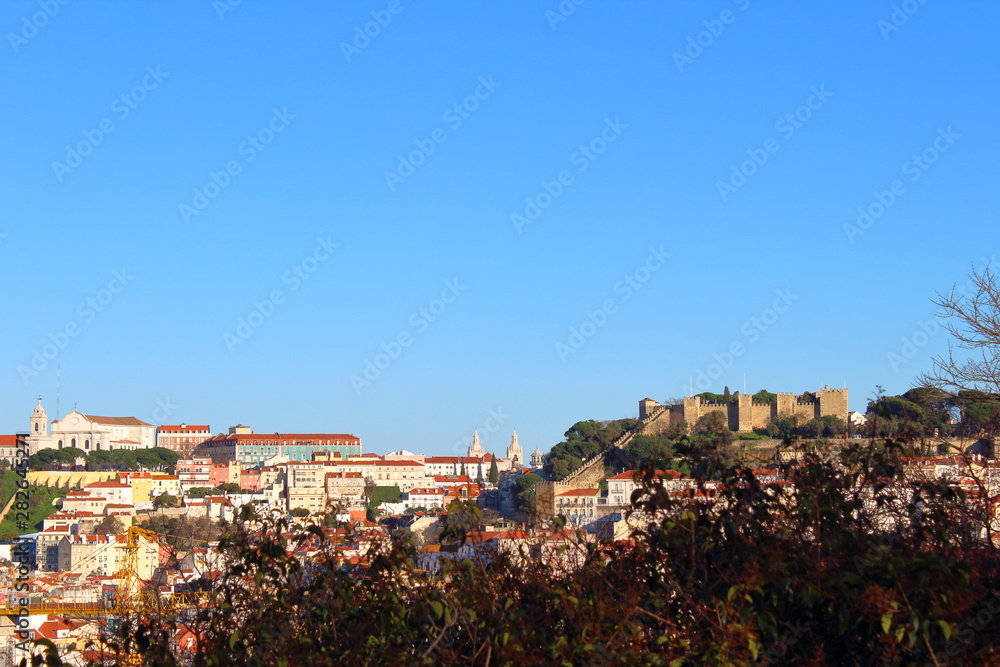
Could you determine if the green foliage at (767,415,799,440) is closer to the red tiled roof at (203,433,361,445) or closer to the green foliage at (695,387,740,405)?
the green foliage at (695,387,740,405)

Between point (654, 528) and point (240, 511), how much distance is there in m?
1.51

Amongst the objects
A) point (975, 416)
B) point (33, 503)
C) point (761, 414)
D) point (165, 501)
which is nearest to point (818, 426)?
point (761, 414)

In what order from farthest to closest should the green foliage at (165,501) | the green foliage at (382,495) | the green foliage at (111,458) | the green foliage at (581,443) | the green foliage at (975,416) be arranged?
the green foliage at (111,458), the green foliage at (382,495), the green foliage at (165,501), the green foliage at (581,443), the green foliage at (975,416)

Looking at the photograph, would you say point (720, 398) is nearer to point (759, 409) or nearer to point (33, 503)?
point (759, 409)

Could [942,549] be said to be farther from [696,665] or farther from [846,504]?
[696,665]

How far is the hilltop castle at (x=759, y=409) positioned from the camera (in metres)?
52.8

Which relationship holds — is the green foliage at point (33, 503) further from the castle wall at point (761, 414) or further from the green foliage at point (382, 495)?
the castle wall at point (761, 414)

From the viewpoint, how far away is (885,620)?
10.4 feet

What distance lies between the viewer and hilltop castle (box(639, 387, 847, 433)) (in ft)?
173

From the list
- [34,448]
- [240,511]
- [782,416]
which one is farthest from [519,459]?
[240,511]

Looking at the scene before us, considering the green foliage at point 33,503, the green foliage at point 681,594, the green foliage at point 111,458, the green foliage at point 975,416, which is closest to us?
the green foliage at point 681,594

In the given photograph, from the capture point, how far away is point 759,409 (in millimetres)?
53875

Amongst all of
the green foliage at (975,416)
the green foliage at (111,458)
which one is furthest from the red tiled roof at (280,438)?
the green foliage at (975,416)

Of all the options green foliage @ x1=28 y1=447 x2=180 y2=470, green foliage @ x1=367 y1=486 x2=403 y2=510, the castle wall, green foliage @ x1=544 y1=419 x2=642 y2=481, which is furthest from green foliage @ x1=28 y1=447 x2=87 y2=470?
the castle wall
